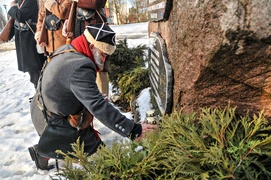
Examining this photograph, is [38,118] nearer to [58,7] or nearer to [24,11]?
[58,7]

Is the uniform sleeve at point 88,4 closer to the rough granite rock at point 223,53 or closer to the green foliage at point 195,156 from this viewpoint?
the rough granite rock at point 223,53

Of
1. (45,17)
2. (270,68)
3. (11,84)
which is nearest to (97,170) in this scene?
(270,68)

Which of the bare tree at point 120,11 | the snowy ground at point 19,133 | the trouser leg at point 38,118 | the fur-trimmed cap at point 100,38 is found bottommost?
the snowy ground at point 19,133

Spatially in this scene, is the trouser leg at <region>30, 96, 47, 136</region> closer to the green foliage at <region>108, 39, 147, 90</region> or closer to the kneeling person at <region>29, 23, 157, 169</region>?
the kneeling person at <region>29, 23, 157, 169</region>

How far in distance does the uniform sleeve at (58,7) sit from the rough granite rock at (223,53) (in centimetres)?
213

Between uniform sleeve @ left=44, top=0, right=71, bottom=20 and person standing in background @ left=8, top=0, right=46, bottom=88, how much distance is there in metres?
0.82

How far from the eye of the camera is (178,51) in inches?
73.7

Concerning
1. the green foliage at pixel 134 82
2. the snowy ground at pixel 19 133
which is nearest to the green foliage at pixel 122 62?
the green foliage at pixel 134 82

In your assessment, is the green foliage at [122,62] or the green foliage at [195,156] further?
the green foliage at [122,62]

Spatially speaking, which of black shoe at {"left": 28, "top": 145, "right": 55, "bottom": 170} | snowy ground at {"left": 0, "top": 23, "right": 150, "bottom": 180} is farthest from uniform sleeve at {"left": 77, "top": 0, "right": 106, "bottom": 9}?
black shoe at {"left": 28, "top": 145, "right": 55, "bottom": 170}

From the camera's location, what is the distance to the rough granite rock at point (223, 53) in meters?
1.34

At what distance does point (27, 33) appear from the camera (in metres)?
4.32

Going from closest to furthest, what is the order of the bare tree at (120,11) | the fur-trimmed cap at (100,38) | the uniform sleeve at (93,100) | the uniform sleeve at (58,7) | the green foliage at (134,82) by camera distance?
the uniform sleeve at (93,100), the fur-trimmed cap at (100,38), the uniform sleeve at (58,7), the green foliage at (134,82), the bare tree at (120,11)

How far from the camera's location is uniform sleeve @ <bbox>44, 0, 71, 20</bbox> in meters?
3.54
